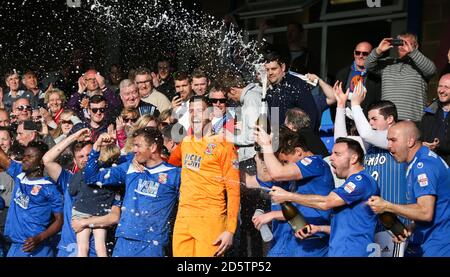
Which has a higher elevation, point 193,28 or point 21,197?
point 193,28

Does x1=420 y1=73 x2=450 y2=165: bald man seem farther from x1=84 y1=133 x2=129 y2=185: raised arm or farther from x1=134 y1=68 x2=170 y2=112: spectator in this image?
x1=134 y1=68 x2=170 y2=112: spectator

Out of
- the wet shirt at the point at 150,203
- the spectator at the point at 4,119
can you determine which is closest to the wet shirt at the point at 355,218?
the wet shirt at the point at 150,203

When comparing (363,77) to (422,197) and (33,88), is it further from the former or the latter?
(33,88)

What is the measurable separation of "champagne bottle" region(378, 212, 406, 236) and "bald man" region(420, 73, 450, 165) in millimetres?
1330

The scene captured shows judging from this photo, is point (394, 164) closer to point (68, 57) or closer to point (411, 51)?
point (411, 51)

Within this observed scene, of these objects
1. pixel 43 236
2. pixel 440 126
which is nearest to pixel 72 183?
pixel 43 236

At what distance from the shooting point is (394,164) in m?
8.66

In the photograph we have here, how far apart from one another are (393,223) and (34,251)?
412 cm

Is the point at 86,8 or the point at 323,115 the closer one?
the point at 323,115
